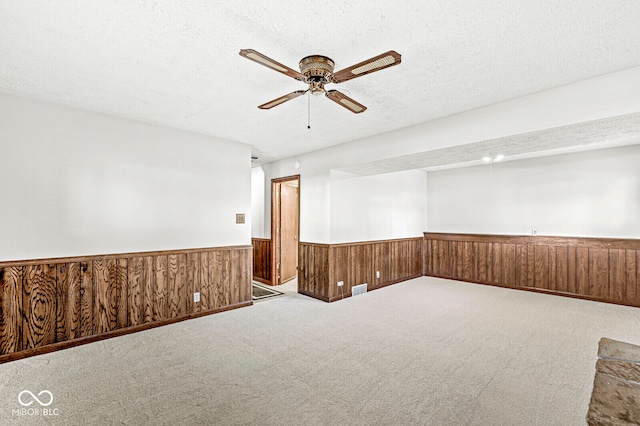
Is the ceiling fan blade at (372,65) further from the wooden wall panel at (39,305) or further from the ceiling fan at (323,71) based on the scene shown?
the wooden wall panel at (39,305)

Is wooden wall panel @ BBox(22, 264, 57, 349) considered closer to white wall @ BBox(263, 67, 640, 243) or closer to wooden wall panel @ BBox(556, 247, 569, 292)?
white wall @ BBox(263, 67, 640, 243)

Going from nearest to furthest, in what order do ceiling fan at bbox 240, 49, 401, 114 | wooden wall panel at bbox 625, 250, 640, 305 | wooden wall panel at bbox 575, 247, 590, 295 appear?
ceiling fan at bbox 240, 49, 401, 114, wooden wall panel at bbox 625, 250, 640, 305, wooden wall panel at bbox 575, 247, 590, 295

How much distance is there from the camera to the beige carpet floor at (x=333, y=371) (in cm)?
208

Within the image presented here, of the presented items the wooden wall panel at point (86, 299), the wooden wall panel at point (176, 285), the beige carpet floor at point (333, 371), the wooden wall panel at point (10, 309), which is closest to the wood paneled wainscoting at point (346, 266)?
the beige carpet floor at point (333, 371)

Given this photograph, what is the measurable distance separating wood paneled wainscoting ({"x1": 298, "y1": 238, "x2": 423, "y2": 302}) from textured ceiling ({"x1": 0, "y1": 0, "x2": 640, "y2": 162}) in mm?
2551

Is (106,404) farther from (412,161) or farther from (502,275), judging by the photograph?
(502,275)

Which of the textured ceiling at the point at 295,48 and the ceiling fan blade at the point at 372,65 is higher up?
Result: the textured ceiling at the point at 295,48

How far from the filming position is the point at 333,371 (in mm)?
2633

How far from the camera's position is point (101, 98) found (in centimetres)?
301

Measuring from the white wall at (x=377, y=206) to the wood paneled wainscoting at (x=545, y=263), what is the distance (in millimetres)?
850

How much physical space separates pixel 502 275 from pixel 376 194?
9.64 feet

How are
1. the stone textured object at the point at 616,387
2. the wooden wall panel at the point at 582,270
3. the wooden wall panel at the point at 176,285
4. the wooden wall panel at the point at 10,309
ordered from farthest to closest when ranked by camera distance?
the wooden wall panel at the point at 582,270
the wooden wall panel at the point at 176,285
the wooden wall panel at the point at 10,309
the stone textured object at the point at 616,387

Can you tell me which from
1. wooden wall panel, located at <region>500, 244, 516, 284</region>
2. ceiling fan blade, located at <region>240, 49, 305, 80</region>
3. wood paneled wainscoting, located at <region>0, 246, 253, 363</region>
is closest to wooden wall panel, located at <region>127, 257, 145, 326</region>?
wood paneled wainscoting, located at <region>0, 246, 253, 363</region>

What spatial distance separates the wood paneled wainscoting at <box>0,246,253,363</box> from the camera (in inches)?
115
